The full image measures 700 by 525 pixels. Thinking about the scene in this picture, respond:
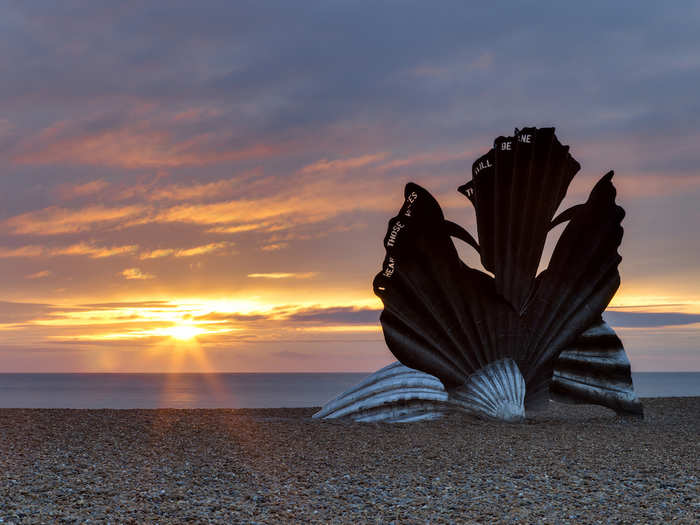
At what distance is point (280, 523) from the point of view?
21.9 feet

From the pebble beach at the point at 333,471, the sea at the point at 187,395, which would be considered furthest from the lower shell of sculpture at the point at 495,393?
the sea at the point at 187,395

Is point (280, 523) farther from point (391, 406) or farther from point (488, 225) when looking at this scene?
point (488, 225)

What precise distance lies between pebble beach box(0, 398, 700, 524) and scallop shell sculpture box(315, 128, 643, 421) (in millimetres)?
1002

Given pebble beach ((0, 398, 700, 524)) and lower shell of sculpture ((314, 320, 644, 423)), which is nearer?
pebble beach ((0, 398, 700, 524))

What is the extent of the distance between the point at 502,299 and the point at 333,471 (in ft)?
21.2

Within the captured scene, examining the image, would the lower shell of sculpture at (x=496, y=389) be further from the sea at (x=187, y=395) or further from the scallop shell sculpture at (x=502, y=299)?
the sea at (x=187, y=395)

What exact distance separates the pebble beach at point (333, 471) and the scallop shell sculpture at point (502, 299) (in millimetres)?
1002

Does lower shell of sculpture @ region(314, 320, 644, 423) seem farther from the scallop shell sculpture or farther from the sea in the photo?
the sea

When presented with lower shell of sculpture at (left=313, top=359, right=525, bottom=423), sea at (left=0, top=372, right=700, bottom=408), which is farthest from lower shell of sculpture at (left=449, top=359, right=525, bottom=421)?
sea at (left=0, top=372, right=700, bottom=408)

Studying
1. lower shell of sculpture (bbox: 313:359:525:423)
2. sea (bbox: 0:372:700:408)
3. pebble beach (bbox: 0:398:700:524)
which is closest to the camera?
pebble beach (bbox: 0:398:700:524)

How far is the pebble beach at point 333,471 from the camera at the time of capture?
709 centimetres

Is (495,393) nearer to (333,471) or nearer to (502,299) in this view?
(502,299)

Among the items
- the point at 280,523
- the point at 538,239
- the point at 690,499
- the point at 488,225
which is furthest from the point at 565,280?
the point at 280,523

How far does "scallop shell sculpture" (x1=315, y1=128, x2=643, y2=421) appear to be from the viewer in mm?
13820
